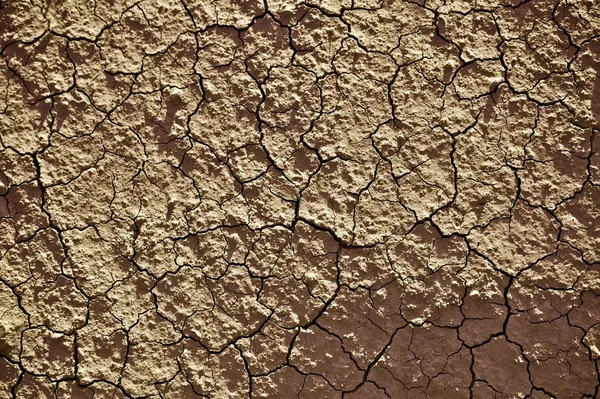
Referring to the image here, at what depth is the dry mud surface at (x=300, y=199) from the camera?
2523 mm

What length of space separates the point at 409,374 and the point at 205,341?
89 cm

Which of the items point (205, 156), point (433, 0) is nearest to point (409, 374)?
point (205, 156)

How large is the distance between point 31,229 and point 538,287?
221cm

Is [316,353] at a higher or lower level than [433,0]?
lower

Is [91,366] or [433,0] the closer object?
[91,366]

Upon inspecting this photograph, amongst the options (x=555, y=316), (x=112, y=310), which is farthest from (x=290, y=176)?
(x=555, y=316)

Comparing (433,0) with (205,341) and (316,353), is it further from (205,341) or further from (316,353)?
(205,341)

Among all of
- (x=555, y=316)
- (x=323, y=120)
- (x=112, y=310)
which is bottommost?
(x=112, y=310)

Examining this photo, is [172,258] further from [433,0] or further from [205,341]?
[433,0]

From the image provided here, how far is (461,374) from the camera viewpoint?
2.54m

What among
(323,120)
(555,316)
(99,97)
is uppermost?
(323,120)

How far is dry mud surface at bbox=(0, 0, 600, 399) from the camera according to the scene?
8.28ft

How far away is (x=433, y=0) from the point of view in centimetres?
268

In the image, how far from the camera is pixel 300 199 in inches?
102
